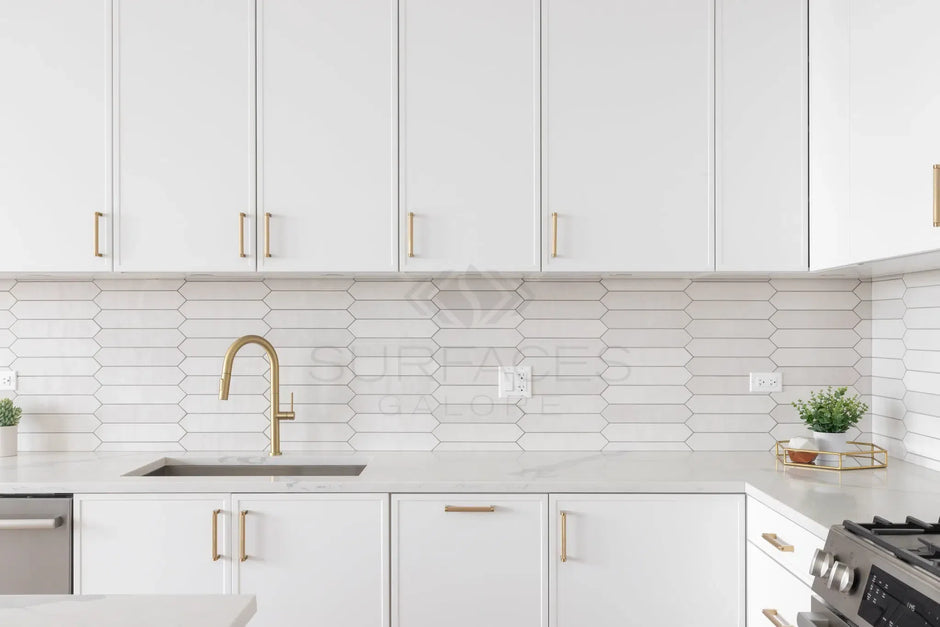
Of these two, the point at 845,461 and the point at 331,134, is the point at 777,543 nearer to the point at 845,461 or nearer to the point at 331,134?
the point at 845,461

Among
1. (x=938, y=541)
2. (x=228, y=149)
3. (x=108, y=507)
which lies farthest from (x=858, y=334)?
(x=108, y=507)

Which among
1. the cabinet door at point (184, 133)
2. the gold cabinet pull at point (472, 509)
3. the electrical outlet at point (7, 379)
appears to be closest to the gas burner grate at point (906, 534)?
the gold cabinet pull at point (472, 509)

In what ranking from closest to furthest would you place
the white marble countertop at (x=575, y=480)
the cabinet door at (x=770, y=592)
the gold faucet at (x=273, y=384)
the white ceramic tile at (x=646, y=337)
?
the cabinet door at (x=770, y=592), the white marble countertop at (x=575, y=480), the gold faucet at (x=273, y=384), the white ceramic tile at (x=646, y=337)


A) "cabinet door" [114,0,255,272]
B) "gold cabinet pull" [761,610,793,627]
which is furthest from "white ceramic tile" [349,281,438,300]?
"gold cabinet pull" [761,610,793,627]

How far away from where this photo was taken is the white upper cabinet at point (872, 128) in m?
1.54

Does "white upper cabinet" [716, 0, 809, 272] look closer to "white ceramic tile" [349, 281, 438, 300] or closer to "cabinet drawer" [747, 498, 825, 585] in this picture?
"cabinet drawer" [747, 498, 825, 585]

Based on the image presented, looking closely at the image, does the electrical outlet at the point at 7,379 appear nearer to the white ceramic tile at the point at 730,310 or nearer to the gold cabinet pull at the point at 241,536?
the gold cabinet pull at the point at 241,536

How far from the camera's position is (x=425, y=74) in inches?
83.3

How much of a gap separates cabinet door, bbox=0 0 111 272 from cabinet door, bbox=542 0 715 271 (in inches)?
57.1

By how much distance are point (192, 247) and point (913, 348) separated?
95.8 inches

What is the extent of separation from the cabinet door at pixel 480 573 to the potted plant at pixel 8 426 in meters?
1.51

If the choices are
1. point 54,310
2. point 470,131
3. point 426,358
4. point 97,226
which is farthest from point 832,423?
point 54,310

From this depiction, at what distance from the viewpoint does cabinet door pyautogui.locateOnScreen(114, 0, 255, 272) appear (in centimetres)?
212

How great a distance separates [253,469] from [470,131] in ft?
4.67
